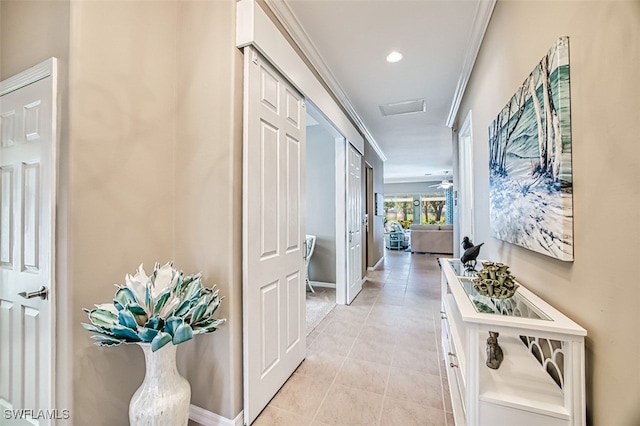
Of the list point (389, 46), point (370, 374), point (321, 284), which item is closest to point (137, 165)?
point (370, 374)

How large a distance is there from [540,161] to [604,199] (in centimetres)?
39

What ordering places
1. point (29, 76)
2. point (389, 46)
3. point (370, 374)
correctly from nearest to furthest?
point (29, 76)
point (370, 374)
point (389, 46)

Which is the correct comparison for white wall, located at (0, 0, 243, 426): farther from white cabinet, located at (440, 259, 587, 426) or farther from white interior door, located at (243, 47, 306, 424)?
white cabinet, located at (440, 259, 587, 426)

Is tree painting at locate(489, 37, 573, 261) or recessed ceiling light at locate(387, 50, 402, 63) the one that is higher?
recessed ceiling light at locate(387, 50, 402, 63)

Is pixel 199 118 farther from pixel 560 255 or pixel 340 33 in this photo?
pixel 560 255

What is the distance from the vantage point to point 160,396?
3.96 ft

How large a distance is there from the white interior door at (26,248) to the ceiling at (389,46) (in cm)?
163

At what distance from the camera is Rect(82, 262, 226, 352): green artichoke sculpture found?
1083mm

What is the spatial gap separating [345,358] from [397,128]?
406cm

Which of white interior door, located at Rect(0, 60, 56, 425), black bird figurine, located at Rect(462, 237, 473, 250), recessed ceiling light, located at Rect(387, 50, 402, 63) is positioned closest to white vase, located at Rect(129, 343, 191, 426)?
white interior door, located at Rect(0, 60, 56, 425)

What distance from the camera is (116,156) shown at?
4.63 ft

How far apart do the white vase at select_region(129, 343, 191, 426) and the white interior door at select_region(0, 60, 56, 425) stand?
456 mm

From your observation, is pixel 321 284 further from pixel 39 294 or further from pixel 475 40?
pixel 475 40

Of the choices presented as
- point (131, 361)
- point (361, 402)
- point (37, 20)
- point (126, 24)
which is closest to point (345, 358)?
point (361, 402)
